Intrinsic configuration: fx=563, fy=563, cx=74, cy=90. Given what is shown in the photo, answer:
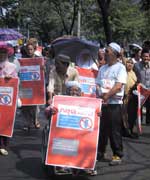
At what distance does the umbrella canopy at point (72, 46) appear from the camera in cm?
1141

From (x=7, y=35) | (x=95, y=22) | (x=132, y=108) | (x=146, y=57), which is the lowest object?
(x=132, y=108)

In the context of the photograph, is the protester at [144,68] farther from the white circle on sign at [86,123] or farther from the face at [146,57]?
the white circle on sign at [86,123]

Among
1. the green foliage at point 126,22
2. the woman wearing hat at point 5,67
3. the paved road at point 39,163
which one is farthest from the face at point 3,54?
the green foliage at point 126,22

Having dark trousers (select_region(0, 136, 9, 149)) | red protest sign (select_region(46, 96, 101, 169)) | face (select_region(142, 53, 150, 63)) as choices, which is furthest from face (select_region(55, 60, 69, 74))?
face (select_region(142, 53, 150, 63))

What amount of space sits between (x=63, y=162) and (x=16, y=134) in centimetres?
400

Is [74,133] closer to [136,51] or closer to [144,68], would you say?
[144,68]

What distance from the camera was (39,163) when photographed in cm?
829

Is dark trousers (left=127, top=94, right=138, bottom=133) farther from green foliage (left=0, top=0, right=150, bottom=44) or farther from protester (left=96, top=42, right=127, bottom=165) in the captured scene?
green foliage (left=0, top=0, right=150, bottom=44)

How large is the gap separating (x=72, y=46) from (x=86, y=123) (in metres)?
4.56

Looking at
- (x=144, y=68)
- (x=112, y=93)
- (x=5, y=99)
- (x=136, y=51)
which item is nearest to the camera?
(x=112, y=93)

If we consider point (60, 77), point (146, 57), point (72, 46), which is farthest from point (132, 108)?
point (60, 77)

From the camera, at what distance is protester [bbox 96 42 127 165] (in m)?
7.92

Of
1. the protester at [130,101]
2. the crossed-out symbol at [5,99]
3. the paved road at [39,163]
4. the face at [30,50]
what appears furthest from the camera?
the face at [30,50]

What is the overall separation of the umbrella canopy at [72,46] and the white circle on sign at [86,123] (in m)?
4.20
